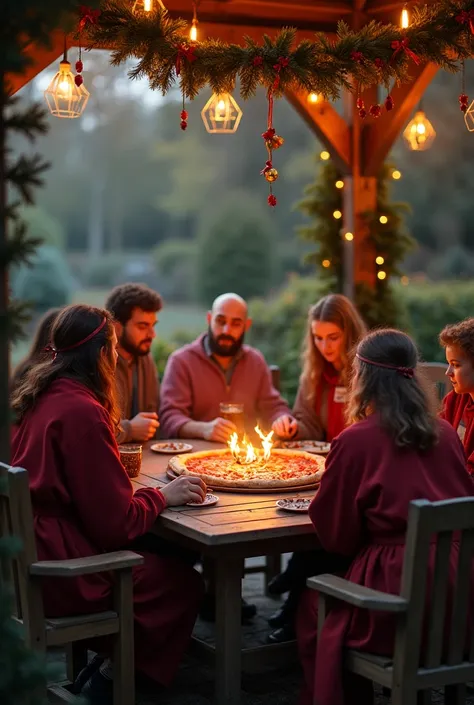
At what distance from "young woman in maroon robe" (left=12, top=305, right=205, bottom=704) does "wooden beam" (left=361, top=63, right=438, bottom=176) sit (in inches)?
131

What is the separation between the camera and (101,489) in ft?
13.0

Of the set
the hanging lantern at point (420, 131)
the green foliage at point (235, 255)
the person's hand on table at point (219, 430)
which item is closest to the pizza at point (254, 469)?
the person's hand on table at point (219, 430)

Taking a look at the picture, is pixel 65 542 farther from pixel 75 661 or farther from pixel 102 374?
pixel 75 661

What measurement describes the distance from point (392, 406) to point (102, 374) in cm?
114

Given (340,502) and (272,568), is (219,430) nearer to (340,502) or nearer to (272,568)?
(272,568)

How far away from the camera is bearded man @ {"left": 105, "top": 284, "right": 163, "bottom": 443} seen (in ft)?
18.8

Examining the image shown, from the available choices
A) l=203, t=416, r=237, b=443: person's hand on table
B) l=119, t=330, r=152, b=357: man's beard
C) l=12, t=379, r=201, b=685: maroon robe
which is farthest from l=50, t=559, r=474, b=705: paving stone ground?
l=119, t=330, r=152, b=357: man's beard

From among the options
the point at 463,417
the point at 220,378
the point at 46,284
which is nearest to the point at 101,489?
the point at 463,417

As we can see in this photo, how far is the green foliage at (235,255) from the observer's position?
42.8 ft

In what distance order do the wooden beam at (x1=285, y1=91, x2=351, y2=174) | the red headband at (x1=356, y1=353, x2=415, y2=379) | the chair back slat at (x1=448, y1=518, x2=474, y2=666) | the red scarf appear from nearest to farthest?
the chair back slat at (x1=448, y1=518, x2=474, y2=666), the red headband at (x1=356, y1=353, x2=415, y2=379), the red scarf, the wooden beam at (x1=285, y1=91, x2=351, y2=174)

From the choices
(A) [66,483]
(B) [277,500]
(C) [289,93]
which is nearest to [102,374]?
(A) [66,483]

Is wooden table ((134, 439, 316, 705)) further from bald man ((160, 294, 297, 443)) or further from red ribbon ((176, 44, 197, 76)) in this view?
red ribbon ((176, 44, 197, 76))

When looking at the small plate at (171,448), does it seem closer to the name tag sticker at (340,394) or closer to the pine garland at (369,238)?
the name tag sticker at (340,394)

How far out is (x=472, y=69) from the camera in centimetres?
1361
